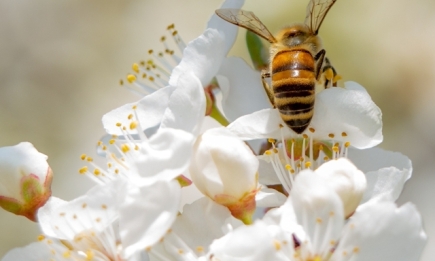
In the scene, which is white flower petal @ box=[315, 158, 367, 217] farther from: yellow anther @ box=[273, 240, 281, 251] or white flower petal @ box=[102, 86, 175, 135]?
white flower petal @ box=[102, 86, 175, 135]

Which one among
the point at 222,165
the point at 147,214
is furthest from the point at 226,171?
the point at 147,214

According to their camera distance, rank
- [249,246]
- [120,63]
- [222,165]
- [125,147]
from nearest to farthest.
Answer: [249,246] → [222,165] → [125,147] → [120,63]

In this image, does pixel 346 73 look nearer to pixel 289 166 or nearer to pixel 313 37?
pixel 313 37

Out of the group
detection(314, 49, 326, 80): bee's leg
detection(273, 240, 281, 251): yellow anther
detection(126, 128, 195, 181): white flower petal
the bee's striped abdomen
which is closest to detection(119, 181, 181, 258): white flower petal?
detection(126, 128, 195, 181): white flower petal

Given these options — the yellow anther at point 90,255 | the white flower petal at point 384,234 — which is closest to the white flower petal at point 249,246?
the white flower petal at point 384,234

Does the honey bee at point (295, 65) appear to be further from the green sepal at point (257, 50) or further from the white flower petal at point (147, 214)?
the white flower petal at point (147, 214)

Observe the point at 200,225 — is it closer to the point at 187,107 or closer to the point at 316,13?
the point at 187,107

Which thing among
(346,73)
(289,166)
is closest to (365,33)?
(346,73)
